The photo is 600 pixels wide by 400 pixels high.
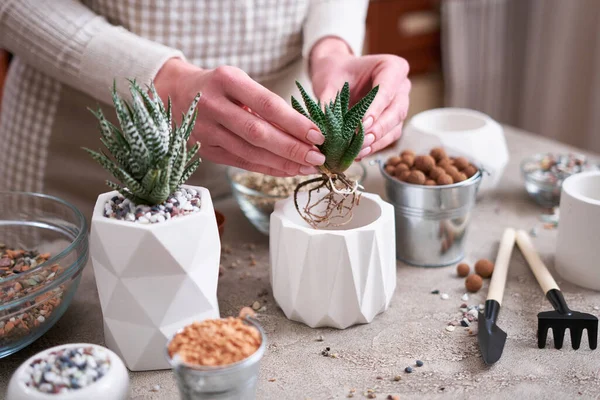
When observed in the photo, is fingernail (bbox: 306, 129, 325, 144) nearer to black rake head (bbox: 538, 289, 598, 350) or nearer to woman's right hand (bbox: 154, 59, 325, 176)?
woman's right hand (bbox: 154, 59, 325, 176)

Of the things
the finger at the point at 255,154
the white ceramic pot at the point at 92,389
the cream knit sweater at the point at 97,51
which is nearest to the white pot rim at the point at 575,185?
the finger at the point at 255,154

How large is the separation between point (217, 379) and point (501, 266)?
2.05ft

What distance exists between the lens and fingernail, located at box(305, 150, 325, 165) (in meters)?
1.00

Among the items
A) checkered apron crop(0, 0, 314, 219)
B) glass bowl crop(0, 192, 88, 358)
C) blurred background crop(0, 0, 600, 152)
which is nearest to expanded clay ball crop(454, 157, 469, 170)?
checkered apron crop(0, 0, 314, 219)

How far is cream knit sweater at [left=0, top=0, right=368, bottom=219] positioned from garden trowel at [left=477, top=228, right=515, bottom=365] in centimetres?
59

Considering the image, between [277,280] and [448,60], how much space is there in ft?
7.63

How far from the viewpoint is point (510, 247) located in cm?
125

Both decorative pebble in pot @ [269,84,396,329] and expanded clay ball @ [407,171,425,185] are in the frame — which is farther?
expanded clay ball @ [407,171,425,185]

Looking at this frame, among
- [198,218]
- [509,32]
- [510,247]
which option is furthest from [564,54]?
[198,218]

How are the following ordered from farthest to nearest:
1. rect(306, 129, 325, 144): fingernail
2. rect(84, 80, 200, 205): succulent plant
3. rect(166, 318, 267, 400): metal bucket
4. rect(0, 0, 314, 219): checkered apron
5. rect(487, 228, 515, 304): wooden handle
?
1. rect(0, 0, 314, 219): checkered apron
2. rect(487, 228, 515, 304): wooden handle
3. rect(306, 129, 325, 144): fingernail
4. rect(84, 80, 200, 205): succulent plant
5. rect(166, 318, 267, 400): metal bucket

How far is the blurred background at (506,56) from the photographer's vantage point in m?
2.78

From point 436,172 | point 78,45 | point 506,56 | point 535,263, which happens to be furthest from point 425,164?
point 506,56

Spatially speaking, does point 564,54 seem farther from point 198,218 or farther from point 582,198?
point 198,218

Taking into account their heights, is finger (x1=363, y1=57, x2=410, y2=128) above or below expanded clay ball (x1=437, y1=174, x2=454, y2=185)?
above
